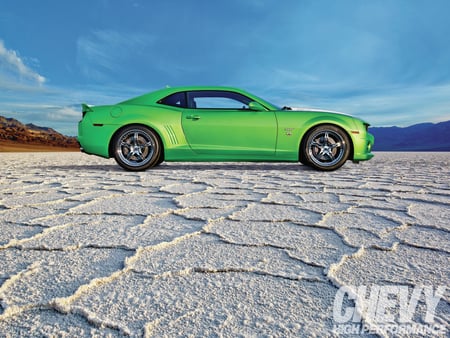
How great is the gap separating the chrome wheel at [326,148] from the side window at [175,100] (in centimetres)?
184

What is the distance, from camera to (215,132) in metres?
4.94

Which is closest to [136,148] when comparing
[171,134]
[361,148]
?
[171,134]

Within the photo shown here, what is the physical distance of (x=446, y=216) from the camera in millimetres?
2318

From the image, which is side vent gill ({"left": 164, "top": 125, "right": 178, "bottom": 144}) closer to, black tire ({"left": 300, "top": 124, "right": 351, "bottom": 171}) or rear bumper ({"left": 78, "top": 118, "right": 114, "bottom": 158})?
rear bumper ({"left": 78, "top": 118, "right": 114, "bottom": 158})

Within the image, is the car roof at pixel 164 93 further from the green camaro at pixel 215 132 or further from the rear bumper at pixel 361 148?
the rear bumper at pixel 361 148

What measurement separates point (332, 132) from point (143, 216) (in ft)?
11.5

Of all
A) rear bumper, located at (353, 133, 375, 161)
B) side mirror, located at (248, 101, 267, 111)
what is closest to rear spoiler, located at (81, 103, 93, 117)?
side mirror, located at (248, 101, 267, 111)

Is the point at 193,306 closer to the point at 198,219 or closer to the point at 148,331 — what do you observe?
the point at 148,331
